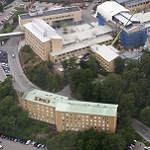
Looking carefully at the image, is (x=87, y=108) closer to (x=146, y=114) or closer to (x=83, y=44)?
(x=146, y=114)

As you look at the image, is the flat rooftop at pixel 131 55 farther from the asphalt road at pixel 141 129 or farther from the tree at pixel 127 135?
the tree at pixel 127 135

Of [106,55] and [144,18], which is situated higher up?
[144,18]

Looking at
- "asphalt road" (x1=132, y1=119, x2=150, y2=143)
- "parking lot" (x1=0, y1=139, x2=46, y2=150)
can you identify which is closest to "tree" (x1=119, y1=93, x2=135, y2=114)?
"asphalt road" (x1=132, y1=119, x2=150, y2=143)

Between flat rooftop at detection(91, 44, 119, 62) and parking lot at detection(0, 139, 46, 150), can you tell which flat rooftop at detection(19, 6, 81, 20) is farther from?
parking lot at detection(0, 139, 46, 150)

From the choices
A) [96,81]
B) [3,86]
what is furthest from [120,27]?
[3,86]

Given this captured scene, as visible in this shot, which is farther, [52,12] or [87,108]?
[52,12]

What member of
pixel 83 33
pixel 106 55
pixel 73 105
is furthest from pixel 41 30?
pixel 73 105
